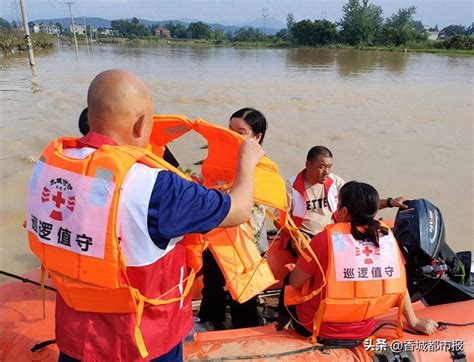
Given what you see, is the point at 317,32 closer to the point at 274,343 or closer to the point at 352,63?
the point at 352,63

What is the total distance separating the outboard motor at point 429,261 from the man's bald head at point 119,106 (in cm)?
162

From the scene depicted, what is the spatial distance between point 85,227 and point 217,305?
118 cm

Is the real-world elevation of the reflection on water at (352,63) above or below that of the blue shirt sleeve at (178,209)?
below

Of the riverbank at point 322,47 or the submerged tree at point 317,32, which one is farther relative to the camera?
the submerged tree at point 317,32

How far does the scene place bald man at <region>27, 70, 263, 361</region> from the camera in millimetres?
996

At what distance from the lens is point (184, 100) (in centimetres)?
1138

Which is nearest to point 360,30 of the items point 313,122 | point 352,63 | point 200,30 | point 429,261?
point 352,63

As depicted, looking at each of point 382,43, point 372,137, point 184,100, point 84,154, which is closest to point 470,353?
point 84,154

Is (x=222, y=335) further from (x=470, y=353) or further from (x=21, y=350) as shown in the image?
(x=470, y=353)

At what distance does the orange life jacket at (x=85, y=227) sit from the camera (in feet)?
3.28

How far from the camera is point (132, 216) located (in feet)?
3.25

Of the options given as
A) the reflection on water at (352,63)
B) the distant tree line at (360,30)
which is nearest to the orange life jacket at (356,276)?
the reflection on water at (352,63)

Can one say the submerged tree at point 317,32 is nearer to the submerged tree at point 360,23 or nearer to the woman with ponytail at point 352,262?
the submerged tree at point 360,23

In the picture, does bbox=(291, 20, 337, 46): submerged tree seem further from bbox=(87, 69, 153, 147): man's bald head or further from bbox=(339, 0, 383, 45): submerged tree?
bbox=(87, 69, 153, 147): man's bald head
